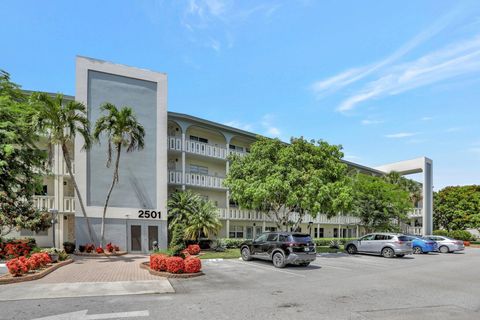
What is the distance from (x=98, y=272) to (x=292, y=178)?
12.3 metres

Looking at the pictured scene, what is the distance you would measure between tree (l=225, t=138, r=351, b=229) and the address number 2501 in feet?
17.8

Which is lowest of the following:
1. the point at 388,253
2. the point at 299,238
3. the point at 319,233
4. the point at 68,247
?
the point at 319,233

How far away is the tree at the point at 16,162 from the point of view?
57.1ft

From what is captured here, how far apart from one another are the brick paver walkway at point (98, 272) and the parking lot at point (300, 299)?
2303mm

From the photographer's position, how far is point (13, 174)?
1827 cm

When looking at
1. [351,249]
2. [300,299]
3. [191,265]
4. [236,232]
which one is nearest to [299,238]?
[191,265]

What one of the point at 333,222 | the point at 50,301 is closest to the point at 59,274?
the point at 50,301

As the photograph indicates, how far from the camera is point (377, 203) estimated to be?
33.5m

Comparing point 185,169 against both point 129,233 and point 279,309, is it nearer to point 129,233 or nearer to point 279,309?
point 129,233

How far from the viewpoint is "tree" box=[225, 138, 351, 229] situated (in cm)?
2220

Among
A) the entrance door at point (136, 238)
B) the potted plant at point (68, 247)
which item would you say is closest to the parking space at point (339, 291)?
the entrance door at point (136, 238)

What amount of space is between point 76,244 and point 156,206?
5.67 m

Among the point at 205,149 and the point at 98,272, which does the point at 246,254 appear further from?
the point at 205,149

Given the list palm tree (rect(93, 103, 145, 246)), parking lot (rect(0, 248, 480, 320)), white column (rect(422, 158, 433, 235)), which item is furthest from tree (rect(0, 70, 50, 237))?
white column (rect(422, 158, 433, 235))
